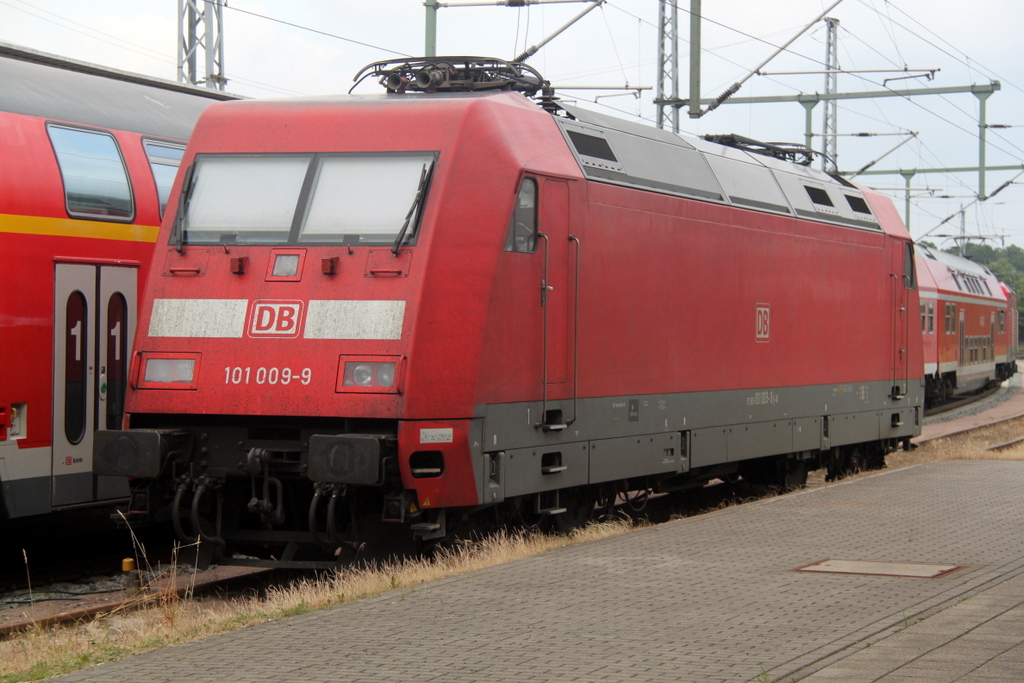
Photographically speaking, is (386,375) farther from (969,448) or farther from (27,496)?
(969,448)

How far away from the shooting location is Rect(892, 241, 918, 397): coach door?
52.5 feet

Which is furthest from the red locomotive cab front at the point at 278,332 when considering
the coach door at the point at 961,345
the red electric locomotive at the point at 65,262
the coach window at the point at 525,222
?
the coach door at the point at 961,345

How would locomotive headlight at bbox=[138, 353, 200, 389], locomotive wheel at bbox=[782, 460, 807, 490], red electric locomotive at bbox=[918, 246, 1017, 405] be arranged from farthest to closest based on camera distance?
red electric locomotive at bbox=[918, 246, 1017, 405] → locomotive wheel at bbox=[782, 460, 807, 490] → locomotive headlight at bbox=[138, 353, 200, 389]

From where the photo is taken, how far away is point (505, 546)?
9008 mm

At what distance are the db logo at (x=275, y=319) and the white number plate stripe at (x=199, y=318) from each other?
3.6 inches

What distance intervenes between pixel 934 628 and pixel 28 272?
6.64m

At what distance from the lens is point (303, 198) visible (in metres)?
8.95

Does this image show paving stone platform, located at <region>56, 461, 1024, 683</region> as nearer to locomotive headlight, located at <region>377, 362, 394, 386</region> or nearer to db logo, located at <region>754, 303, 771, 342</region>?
locomotive headlight, located at <region>377, 362, 394, 386</region>

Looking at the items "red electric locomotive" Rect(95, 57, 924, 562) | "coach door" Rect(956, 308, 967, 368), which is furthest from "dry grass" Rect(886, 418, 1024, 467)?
"red electric locomotive" Rect(95, 57, 924, 562)

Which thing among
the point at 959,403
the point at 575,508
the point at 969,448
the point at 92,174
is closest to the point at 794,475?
the point at 575,508

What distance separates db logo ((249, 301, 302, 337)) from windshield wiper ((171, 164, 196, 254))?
0.82 meters

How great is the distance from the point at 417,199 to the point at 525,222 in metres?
0.91

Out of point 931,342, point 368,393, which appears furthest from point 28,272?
point 931,342

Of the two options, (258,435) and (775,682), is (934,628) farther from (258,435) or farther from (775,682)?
(258,435)
